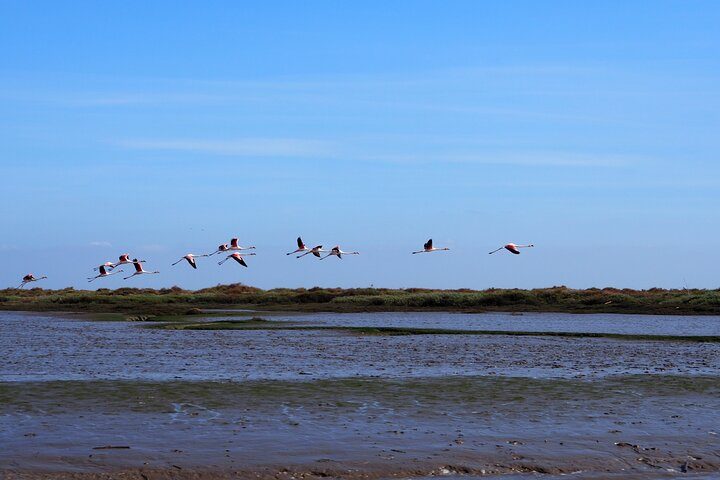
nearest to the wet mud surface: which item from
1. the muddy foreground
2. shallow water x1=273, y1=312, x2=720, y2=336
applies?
the muddy foreground

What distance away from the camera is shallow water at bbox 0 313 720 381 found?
21531 millimetres

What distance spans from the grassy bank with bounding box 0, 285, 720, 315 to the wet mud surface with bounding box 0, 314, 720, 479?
23560mm

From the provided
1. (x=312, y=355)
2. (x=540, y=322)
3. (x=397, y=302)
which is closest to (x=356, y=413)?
(x=312, y=355)

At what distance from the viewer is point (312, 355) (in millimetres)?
25859

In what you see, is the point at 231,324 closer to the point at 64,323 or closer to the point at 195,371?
the point at 64,323

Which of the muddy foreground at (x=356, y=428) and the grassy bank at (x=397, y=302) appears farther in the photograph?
the grassy bank at (x=397, y=302)

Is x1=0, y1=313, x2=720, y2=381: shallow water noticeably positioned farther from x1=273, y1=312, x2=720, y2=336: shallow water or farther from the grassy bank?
the grassy bank

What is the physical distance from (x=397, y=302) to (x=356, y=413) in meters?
40.2

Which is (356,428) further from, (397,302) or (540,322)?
(397,302)

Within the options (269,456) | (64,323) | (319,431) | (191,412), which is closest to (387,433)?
(319,431)

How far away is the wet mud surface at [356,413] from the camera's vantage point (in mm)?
12594

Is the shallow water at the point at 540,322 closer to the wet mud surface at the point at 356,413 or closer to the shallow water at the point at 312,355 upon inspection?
the shallow water at the point at 312,355

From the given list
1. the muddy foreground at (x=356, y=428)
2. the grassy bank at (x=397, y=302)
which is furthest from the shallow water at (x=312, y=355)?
the grassy bank at (x=397, y=302)

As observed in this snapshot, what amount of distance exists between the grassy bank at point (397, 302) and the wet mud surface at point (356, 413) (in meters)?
23.6
